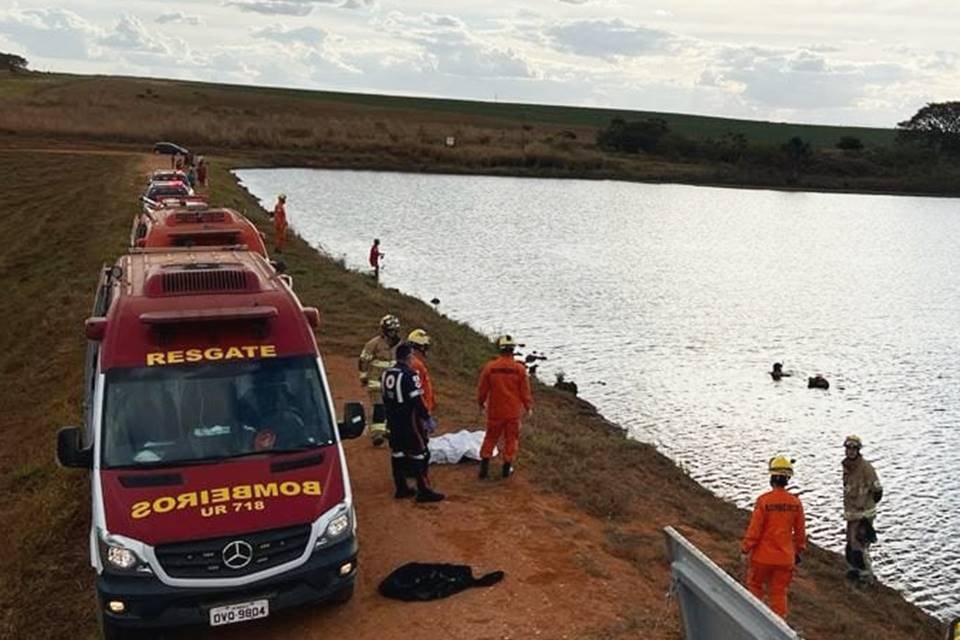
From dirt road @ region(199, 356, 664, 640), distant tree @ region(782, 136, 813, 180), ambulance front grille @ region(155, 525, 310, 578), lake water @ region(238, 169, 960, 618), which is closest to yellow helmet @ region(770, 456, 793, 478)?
dirt road @ region(199, 356, 664, 640)

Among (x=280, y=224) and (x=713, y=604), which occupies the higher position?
(x=713, y=604)

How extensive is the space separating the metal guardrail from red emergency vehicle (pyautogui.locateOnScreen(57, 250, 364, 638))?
116 inches

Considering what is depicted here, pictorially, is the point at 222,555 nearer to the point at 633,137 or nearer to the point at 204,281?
the point at 204,281

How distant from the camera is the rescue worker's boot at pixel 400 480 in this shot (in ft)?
39.1

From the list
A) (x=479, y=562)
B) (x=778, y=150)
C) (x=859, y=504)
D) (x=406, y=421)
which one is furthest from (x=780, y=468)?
(x=778, y=150)

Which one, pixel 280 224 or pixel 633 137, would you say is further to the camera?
pixel 633 137

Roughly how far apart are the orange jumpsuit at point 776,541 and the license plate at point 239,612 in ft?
15.4

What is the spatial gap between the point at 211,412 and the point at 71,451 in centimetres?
119

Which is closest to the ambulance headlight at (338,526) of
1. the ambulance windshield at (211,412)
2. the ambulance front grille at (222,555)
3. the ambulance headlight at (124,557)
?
the ambulance front grille at (222,555)

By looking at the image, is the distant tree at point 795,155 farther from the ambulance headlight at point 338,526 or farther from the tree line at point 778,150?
the ambulance headlight at point 338,526

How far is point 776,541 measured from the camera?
970 centimetres

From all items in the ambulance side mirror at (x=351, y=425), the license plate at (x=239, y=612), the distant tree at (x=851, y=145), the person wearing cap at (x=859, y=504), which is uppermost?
the distant tree at (x=851, y=145)

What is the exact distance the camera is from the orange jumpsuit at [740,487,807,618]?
966cm

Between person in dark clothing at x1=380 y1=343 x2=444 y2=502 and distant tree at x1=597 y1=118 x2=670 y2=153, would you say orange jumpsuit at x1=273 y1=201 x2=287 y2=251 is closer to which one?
person in dark clothing at x1=380 y1=343 x2=444 y2=502
